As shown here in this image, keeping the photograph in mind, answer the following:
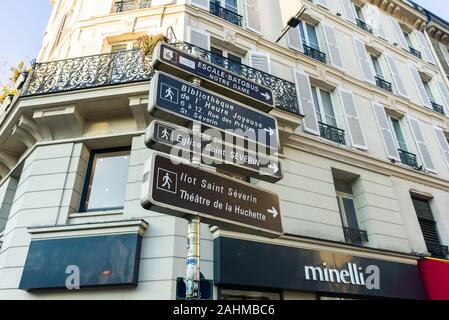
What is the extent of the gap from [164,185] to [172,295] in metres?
3.23

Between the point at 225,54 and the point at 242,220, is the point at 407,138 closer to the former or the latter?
the point at 225,54

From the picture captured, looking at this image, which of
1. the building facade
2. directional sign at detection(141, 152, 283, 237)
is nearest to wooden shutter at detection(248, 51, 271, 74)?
the building facade

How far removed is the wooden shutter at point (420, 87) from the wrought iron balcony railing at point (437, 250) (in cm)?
Answer: 570

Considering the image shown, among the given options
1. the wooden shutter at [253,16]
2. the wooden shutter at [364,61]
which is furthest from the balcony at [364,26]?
the wooden shutter at [253,16]

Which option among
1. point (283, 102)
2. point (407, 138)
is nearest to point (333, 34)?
point (407, 138)

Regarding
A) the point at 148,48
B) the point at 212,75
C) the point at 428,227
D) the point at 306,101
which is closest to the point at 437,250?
the point at 428,227

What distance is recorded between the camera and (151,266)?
226 inches

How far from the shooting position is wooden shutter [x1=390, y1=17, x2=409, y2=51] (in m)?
14.4

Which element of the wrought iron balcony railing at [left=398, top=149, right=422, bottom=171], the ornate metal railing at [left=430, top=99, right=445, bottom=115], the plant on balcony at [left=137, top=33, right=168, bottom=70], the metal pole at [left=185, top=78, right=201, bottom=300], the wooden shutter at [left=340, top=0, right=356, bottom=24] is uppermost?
the wooden shutter at [left=340, top=0, right=356, bottom=24]

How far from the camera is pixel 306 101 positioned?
963 centimetres

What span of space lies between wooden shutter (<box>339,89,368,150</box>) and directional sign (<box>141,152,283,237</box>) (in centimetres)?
701

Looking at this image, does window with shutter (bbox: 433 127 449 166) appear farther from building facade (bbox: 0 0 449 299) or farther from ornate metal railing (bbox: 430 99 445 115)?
ornate metal railing (bbox: 430 99 445 115)

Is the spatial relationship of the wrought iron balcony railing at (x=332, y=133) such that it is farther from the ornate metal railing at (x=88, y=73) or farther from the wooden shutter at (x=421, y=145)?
the ornate metal railing at (x=88, y=73)

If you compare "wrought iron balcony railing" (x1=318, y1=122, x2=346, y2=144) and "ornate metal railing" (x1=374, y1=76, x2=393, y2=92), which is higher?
"ornate metal railing" (x1=374, y1=76, x2=393, y2=92)
